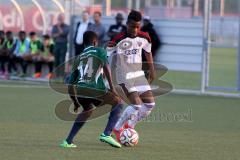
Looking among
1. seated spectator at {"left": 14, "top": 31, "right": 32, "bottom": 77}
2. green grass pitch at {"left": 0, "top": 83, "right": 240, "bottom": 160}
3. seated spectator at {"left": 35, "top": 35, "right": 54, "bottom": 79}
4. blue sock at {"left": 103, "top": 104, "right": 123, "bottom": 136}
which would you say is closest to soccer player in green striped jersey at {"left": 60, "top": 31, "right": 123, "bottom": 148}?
blue sock at {"left": 103, "top": 104, "right": 123, "bottom": 136}

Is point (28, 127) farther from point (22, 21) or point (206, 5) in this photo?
point (22, 21)

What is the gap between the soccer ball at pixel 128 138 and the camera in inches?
425

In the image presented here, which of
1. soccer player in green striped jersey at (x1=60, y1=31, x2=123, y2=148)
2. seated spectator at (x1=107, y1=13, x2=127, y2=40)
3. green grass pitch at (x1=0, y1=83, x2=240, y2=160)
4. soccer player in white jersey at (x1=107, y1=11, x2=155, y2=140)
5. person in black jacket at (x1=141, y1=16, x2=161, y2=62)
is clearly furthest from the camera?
seated spectator at (x1=107, y1=13, x2=127, y2=40)

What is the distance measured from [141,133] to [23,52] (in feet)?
36.7

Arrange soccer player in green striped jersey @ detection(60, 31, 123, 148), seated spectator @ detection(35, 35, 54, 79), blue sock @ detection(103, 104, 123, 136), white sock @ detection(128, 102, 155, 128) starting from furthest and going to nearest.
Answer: seated spectator @ detection(35, 35, 54, 79), white sock @ detection(128, 102, 155, 128), blue sock @ detection(103, 104, 123, 136), soccer player in green striped jersey @ detection(60, 31, 123, 148)

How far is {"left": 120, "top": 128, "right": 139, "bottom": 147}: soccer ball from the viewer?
1080cm

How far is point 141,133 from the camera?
12.3 meters

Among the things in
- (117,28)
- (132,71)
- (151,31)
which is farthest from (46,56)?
(132,71)

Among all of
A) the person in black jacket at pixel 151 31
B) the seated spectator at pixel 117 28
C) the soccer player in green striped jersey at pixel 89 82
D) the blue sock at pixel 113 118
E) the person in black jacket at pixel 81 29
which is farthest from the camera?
the person in black jacket at pixel 81 29

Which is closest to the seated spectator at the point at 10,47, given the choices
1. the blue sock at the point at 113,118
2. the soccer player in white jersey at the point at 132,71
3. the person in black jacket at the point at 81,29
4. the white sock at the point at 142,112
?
the person in black jacket at the point at 81,29

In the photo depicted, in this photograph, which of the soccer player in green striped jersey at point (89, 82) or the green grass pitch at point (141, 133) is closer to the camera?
the green grass pitch at point (141, 133)

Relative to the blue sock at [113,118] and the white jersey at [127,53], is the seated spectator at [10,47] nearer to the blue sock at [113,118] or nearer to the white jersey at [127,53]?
the white jersey at [127,53]

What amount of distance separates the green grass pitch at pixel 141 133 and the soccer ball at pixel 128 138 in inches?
4.1

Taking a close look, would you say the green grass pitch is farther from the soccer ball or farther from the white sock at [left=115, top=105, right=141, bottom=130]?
the white sock at [left=115, top=105, right=141, bottom=130]
